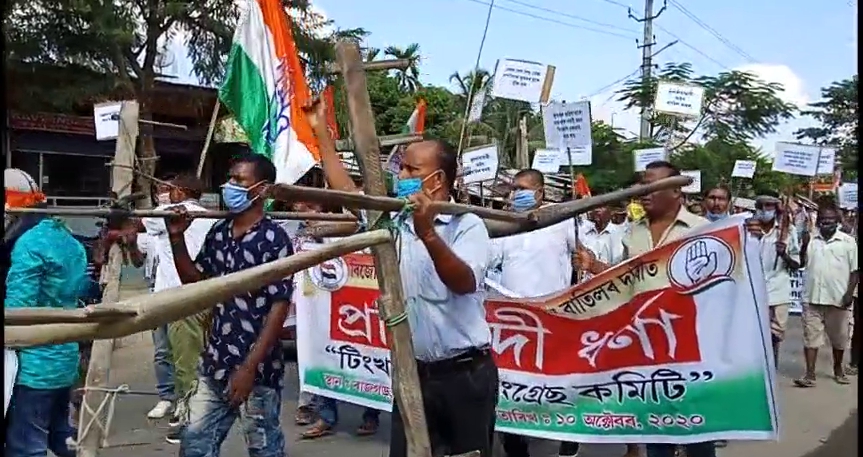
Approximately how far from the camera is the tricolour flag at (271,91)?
521cm

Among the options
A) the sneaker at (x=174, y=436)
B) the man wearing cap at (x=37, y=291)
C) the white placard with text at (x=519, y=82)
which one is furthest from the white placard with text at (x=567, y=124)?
the man wearing cap at (x=37, y=291)

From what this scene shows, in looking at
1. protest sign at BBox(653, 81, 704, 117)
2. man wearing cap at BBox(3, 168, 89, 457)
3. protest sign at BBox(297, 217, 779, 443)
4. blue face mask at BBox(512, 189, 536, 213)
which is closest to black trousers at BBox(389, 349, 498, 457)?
protest sign at BBox(297, 217, 779, 443)

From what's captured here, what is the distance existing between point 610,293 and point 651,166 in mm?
765

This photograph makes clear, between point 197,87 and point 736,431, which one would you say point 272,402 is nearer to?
point 736,431

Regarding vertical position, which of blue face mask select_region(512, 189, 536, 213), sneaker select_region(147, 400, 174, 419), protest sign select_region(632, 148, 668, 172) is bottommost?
sneaker select_region(147, 400, 174, 419)

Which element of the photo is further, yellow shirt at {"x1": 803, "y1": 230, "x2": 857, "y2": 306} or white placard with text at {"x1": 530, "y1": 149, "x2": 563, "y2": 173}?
white placard with text at {"x1": 530, "y1": 149, "x2": 563, "y2": 173}

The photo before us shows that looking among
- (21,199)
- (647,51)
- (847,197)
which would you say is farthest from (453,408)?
(647,51)

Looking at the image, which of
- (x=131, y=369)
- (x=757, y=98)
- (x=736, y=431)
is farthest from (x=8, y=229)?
(x=757, y=98)

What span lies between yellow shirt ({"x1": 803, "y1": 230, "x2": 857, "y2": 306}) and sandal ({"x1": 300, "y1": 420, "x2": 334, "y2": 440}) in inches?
201

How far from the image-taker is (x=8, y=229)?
432 cm

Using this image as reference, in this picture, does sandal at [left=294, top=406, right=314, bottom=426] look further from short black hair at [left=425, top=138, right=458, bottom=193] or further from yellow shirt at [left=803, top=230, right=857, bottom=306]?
yellow shirt at [left=803, top=230, right=857, bottom=306]

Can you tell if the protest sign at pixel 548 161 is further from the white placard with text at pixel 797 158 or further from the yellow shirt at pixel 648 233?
the yellow shirt at pixel 648 233

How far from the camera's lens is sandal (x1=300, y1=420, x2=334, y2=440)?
6742mm

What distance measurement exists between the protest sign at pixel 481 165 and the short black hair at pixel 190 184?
4.17 m
